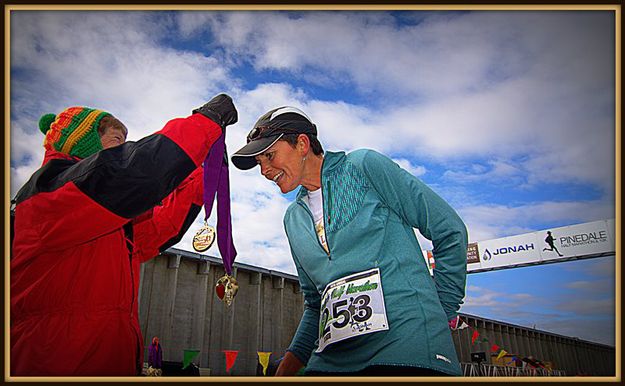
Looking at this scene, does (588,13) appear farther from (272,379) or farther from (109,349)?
(109,349)

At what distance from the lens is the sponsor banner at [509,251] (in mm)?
12953

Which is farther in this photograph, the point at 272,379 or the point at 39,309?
the point at 39,309

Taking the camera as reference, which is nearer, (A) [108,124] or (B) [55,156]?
(B) [55,156]

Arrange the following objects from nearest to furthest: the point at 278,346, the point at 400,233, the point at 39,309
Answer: the point at 39,309, the point at 400,233, the point at 278,346

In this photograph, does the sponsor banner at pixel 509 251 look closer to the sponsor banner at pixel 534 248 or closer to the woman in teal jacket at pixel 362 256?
the sponsor banner at pixel 534 248

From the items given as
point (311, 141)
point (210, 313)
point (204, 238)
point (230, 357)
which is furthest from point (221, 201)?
point (210, 313)

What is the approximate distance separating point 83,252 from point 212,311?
20.9 ft

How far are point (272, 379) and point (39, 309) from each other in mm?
854

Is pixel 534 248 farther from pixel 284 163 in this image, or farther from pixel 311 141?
pixel 284 163

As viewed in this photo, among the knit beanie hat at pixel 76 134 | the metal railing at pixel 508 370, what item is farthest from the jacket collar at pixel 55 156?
the metal railing at pixel 508 370

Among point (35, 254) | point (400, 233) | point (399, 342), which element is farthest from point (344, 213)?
point (35, 254)

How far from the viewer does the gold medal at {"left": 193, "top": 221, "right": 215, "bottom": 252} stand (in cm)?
252

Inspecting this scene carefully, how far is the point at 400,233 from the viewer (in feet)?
5.37

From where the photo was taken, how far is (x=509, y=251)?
1418 cm
